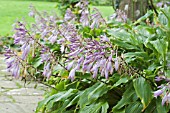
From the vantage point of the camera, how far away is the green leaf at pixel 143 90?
2550 millimetres

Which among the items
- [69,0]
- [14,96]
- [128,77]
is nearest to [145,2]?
[14,96]

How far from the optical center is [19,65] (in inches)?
102

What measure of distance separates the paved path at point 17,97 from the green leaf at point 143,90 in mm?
1157

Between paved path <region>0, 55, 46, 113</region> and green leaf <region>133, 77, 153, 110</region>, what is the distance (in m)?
1.16

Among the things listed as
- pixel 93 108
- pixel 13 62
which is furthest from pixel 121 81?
pixel 13 62

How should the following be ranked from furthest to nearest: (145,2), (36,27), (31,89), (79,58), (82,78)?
(145,2) < (31,89) < (36,27) < (82,78) < (79,58)

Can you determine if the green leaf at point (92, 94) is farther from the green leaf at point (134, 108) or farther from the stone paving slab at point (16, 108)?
the stone paving slab at point (16, 108)

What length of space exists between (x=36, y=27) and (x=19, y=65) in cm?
126

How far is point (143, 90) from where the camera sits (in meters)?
2.58

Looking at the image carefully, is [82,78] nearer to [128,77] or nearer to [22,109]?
[128,77]

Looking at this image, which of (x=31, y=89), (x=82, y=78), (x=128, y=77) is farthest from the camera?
(x=31, y=89)

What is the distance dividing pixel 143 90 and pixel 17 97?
5.41 feet

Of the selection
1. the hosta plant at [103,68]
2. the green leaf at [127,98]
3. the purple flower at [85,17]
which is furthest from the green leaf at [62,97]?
the purple flower at [85,17]

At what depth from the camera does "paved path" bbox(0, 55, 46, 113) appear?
349 centimetres
